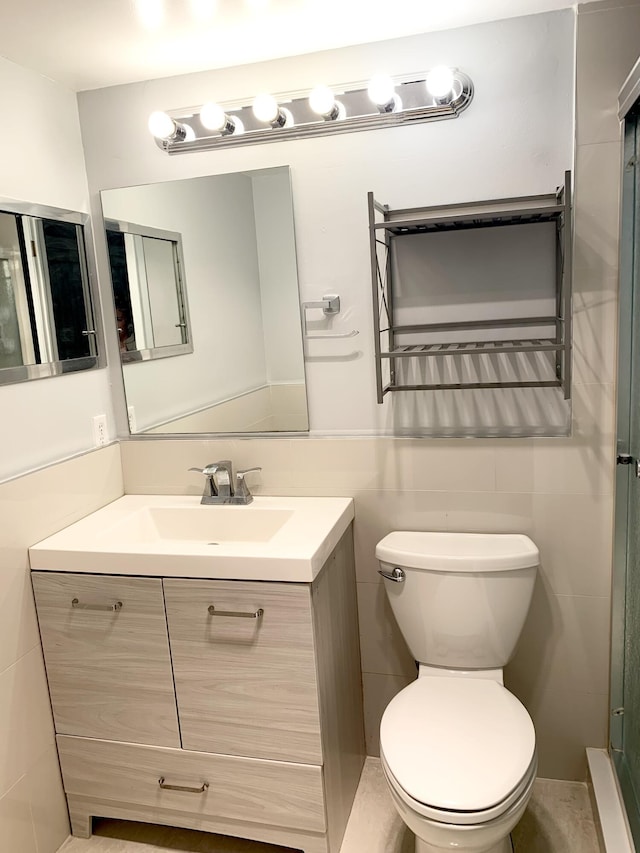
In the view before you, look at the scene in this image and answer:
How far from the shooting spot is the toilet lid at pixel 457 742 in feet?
4.71

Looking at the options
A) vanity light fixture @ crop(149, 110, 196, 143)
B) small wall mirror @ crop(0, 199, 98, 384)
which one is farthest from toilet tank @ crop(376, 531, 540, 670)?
vanity light fixture @ crop(149, 110, 196, 143)

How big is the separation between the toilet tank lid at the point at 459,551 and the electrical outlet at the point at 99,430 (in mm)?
972

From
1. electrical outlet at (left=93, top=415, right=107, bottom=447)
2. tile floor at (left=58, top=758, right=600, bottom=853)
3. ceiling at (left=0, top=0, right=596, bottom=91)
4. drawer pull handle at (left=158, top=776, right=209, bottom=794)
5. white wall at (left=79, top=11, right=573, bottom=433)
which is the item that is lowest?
tile floor at (left=58, top=758, right=600, bottom=853)

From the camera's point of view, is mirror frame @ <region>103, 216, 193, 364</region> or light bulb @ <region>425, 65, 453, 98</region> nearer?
light bulb @ <region>425, 65, 453, 98</region>

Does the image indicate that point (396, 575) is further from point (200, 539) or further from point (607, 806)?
point (607, 806)

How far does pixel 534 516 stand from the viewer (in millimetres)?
1974

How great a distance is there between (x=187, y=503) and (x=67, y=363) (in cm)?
57

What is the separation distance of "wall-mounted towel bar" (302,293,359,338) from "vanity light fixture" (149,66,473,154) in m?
0.47

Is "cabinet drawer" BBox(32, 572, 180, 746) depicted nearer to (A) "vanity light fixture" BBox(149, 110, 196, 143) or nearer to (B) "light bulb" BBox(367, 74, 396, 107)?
(A) "vanity light fixture" BBox(149, 110, 196, 143)

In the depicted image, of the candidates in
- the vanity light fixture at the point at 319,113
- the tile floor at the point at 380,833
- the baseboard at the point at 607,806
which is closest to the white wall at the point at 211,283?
the vanity light fixture at the point at 319,113

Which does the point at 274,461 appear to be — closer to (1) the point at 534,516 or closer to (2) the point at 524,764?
(1) the point at 534,516

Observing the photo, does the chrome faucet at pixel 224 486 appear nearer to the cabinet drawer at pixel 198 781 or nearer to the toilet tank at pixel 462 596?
the toilet tank at pixel 462 596

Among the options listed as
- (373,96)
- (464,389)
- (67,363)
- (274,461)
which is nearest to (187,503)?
(274,461)

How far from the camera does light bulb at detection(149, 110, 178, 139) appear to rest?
6.60 ft
